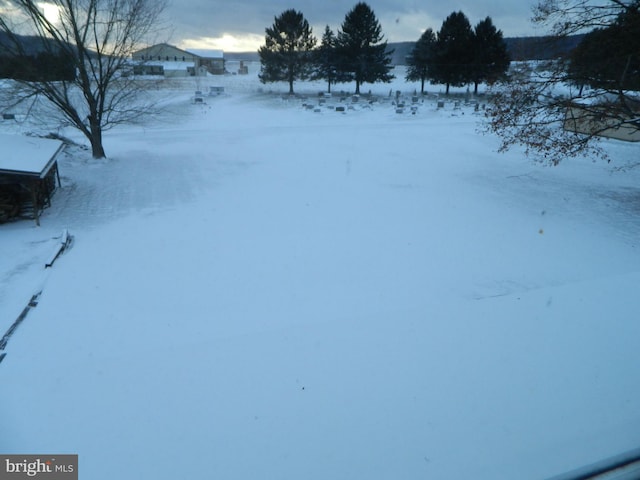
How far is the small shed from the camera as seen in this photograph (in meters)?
9.40

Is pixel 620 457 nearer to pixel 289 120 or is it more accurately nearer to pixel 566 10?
pixel 566 10

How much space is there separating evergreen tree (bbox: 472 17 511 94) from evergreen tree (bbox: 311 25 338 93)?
17700mm

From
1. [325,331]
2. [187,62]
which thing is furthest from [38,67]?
[187,62]

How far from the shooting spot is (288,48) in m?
47.1

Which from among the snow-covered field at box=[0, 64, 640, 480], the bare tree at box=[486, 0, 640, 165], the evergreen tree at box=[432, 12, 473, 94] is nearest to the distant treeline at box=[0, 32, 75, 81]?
the snow-covered field at box=[0, 64, 640, 480]

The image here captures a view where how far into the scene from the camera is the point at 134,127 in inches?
1033

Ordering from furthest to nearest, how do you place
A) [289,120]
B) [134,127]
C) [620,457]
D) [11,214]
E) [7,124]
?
[289,120], [134,127], [7,124], [11,214], [620,457]

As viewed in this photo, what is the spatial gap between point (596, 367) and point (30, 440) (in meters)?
6.85

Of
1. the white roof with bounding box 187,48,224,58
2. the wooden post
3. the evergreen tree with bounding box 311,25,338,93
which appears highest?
the white roof with bounding box 187,48,224,58

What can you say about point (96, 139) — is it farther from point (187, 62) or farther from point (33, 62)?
point (187, 62)

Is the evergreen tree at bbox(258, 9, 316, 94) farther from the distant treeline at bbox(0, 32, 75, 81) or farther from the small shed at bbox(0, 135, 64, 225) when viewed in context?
the small shed at bbox(0, 135, 64, 225)

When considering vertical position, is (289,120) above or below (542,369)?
above

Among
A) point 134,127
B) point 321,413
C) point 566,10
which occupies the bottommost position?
point 321,413

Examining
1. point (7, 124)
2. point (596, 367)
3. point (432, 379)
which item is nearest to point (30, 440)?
point (432, 379)
